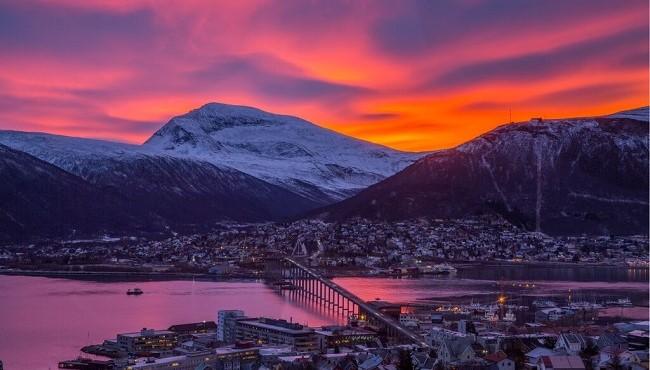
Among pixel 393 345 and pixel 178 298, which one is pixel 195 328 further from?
pixel 178 298

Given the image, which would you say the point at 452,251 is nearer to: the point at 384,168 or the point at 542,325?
the point at 542,325

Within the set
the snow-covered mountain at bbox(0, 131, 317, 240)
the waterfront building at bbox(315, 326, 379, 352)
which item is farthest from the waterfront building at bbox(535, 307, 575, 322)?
the snow-covered mountain at bbox(0, 131, 317, 240)

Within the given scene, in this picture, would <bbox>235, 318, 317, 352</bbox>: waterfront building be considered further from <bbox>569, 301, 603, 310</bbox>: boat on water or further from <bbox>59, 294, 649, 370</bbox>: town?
<bbox>569, 301, 603, 310</bbox>: boat on water

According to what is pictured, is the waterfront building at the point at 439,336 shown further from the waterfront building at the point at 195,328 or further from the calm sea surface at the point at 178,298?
the calm sea surface at the point at 178,298

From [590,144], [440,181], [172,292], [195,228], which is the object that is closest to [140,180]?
[195,228]

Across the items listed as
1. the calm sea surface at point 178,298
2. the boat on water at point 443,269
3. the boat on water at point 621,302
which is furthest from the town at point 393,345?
the boat on water at point 443,269

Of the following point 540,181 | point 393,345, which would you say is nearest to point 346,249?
point 540,181
